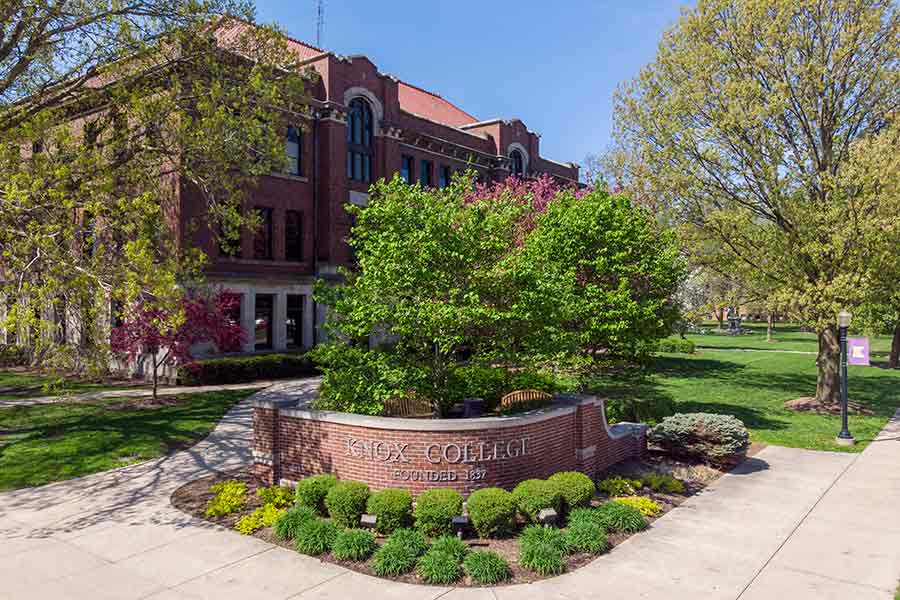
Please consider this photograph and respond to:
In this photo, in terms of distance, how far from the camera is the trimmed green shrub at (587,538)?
888 cm

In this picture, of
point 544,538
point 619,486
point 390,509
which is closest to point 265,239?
point 619,486

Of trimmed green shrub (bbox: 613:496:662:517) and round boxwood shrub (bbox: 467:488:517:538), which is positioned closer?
round boxwood shrub (bbox: 467:488:517:538)

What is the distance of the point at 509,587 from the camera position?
25.7ft

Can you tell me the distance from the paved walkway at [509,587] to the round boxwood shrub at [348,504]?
98cm

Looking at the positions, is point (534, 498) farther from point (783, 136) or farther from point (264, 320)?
point (264, 320)

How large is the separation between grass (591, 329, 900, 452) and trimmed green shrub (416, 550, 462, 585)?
11.7 m

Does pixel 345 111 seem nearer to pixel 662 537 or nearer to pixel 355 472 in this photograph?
pixel 355 472

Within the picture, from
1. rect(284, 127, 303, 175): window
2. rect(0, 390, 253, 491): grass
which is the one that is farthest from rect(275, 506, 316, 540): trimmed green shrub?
rect(284, 127, 303, 175): window

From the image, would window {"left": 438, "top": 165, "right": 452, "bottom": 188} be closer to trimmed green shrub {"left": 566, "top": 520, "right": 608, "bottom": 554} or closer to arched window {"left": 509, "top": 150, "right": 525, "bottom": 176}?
arched window {"left": 509, "top": 150, "right": 525, "bottom": 176}

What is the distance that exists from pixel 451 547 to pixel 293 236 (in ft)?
82.3

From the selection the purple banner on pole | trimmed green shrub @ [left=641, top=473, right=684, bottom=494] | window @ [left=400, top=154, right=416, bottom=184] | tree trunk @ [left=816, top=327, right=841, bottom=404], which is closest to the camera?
trimmed green shrub @ [left=641, top=473, right=684, bottom=494]

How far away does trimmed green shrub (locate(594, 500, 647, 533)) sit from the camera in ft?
31.8

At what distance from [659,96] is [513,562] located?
19554 mm

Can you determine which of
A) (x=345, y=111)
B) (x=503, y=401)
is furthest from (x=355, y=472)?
(x=345, y=111)
